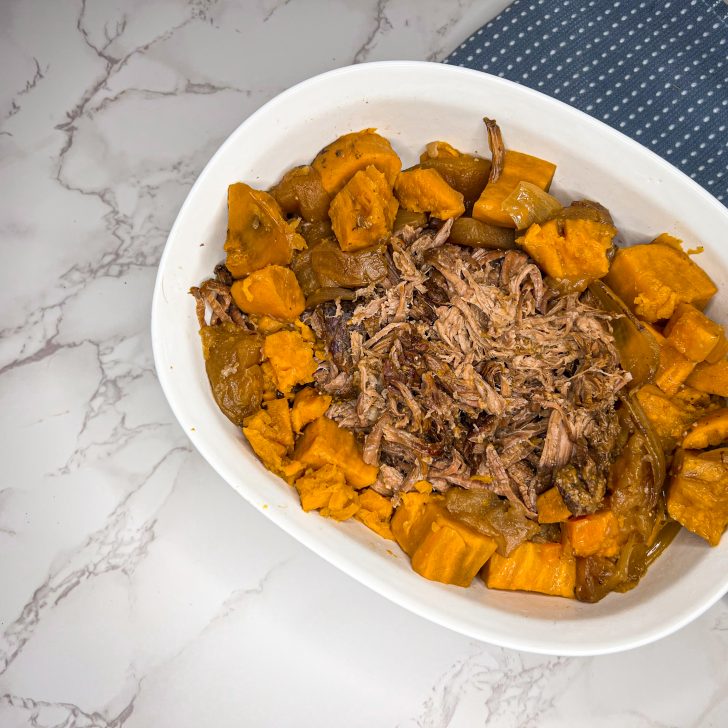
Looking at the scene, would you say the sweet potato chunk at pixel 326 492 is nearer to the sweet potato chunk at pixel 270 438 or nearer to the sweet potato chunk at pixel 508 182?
the sweet potato chunk at pixel 270 438

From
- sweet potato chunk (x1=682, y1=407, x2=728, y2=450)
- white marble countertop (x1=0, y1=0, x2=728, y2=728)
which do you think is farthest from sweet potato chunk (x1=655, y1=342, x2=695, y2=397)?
white marble countertop (x1=0, y1=0, x2=728, y2=728)

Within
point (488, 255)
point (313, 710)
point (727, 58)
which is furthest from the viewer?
point (313, 710)

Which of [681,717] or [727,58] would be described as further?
[681,717]

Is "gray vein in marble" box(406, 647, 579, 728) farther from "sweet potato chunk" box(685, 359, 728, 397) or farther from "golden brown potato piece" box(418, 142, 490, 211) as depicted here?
"golden brown potato piece" box(418, 142, 490, 211)

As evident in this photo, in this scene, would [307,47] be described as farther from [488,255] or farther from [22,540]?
[22,540]

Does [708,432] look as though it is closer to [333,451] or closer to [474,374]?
[474,374]

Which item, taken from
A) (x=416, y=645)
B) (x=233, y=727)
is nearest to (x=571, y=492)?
(x=416, y=645)
